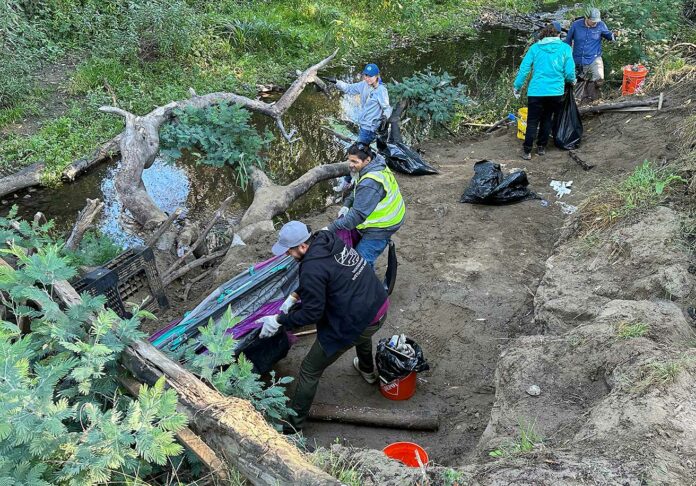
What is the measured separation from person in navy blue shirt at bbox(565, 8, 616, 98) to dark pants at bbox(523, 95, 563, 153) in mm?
1133

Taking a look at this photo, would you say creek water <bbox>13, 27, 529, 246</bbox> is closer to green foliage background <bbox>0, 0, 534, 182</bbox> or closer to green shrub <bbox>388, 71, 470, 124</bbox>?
green foliage background <bbox>0, 0, 534, 182</bbox>

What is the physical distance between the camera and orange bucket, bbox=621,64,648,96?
863 centimetres

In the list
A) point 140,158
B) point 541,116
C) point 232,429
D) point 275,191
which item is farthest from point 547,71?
point 232,429

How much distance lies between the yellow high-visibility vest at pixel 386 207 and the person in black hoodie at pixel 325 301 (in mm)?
969

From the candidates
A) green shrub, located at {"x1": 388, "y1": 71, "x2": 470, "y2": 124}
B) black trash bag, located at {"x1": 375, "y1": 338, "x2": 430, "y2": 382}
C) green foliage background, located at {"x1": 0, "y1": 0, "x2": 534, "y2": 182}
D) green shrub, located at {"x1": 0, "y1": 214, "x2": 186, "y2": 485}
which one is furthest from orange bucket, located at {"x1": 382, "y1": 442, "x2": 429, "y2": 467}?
green foliage background, located at {"x1": 0, "y1": 0, "x2": 534, "y2": 182}

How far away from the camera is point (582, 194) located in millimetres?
6883

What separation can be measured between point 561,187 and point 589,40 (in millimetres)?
2502

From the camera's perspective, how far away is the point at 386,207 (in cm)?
474

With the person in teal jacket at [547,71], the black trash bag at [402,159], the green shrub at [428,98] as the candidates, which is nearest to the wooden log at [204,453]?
the black trash bag at [402,159]

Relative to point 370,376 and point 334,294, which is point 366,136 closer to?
point 370,376

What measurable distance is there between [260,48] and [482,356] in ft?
32.1

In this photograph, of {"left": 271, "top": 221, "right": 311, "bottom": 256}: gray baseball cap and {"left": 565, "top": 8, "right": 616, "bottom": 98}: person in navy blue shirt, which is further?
{"left": 565, "top": 8, "right": 616, "bottom": 98}: person in navy blue shirt

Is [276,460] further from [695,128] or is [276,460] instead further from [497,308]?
[695,128]

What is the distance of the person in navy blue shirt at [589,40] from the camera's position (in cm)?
812
